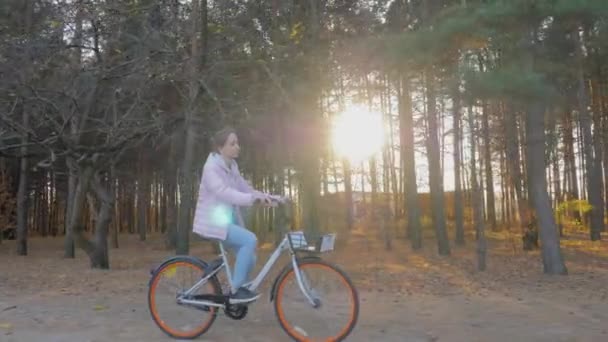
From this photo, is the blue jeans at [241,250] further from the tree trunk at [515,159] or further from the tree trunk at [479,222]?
the tree trunk at [515,159]

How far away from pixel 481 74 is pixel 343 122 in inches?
336

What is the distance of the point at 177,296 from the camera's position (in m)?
4.98

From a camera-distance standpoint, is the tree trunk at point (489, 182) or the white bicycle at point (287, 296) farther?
the tree trunk at point (489, 182)

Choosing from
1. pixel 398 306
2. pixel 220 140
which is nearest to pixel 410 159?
pixel 398 306

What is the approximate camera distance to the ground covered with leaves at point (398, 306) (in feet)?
16.9

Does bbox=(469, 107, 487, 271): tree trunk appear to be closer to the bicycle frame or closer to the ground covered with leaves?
the ground covered with leaves

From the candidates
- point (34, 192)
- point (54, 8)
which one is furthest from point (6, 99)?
point (34, 192)

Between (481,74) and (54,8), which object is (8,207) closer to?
(54,8)

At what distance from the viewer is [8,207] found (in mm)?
22547

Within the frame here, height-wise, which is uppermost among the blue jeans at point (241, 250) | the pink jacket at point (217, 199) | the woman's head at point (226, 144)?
the woman's head at point (226, 144)

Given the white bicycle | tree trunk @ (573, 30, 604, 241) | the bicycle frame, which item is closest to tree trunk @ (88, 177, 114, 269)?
the white bicycle

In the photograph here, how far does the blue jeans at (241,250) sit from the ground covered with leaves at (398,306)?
527 millimetres

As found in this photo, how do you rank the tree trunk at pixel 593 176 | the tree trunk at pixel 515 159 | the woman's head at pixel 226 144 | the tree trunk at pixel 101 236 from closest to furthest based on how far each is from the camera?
1. the woman's head at pixel 226 144
2. the tree trunk at pixel 101 236
3. the tree trunk at pixel 515 159
4. the tree trunk at pixel 593 176

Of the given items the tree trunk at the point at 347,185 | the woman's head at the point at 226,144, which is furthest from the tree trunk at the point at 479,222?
the tree trunk at the point at 347,185
